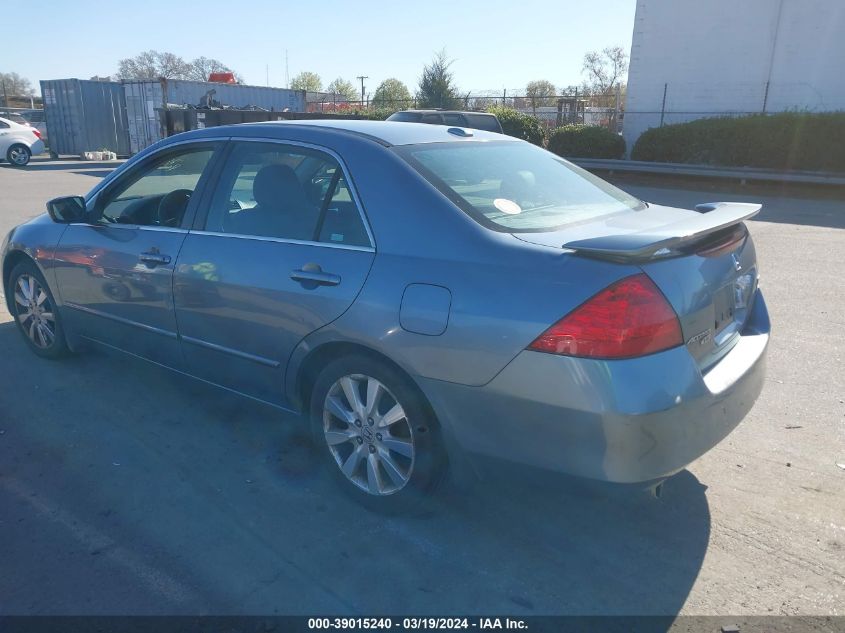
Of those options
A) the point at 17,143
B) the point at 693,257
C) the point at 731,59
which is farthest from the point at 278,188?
the point at 17,143

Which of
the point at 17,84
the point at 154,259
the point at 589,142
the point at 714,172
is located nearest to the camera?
the point at 154,259

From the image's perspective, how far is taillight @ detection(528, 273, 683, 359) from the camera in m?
2.52

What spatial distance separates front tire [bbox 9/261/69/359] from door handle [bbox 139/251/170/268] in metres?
1.29

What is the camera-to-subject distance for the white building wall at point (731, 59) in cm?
1980

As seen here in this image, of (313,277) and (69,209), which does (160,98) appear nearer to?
(69,209)

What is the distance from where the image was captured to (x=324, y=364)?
3371 millimetres

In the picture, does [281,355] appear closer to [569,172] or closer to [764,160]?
[569,172]

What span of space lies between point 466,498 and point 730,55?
21680 mm

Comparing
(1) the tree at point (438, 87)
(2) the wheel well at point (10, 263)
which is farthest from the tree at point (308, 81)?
(2) the wheel well at point (10, 263)

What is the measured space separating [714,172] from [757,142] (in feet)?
4.54

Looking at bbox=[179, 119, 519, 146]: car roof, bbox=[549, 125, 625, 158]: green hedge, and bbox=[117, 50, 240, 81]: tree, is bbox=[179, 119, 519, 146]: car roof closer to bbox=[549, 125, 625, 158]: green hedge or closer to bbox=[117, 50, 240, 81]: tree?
bbox=[549, 125, 625, 158]: green hedge

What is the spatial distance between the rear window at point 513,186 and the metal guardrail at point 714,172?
14875mm

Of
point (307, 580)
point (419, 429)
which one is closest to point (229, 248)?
point (419, 429)

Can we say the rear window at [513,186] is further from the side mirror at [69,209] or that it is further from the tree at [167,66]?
the tree at [167,66]
